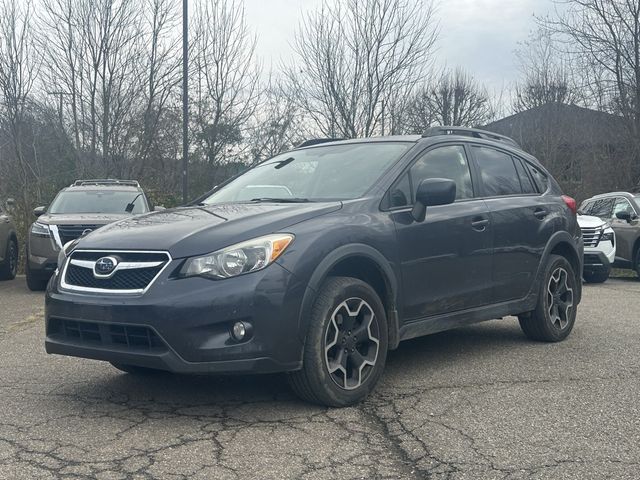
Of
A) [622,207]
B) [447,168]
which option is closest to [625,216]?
[622,207]

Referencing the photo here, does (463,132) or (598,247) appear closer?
(463,132)

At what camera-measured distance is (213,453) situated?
12.3 ft

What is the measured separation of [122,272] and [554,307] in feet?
12.8

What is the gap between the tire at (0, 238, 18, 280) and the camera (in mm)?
12703

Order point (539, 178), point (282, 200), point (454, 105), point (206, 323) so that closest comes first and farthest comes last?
1. point (206, 323)
2. point (282, 200)
3. point (539, 178)
4. point (454, 105)

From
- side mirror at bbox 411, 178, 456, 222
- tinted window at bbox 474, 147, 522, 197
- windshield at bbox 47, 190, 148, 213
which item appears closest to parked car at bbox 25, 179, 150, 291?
windshield at bbox 47, 190, 148, 213

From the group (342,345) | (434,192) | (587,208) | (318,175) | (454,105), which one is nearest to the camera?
(342,345)

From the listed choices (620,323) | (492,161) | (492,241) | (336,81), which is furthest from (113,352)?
(336,81)

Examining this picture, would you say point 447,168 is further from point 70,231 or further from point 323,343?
point 70,231

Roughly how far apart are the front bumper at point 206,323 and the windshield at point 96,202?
8.21 meters

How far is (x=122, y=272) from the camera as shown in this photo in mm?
4285

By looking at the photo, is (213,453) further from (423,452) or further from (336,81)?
(336,81)

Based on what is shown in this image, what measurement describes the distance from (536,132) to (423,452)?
23.8m

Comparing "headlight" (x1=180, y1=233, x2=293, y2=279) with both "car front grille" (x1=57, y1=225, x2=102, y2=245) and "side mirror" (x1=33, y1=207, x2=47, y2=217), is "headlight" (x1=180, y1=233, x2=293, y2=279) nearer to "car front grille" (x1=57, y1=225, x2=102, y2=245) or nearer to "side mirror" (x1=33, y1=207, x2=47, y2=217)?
"car front grille" (x1=57, y1=225, x2=102, y2=245)
